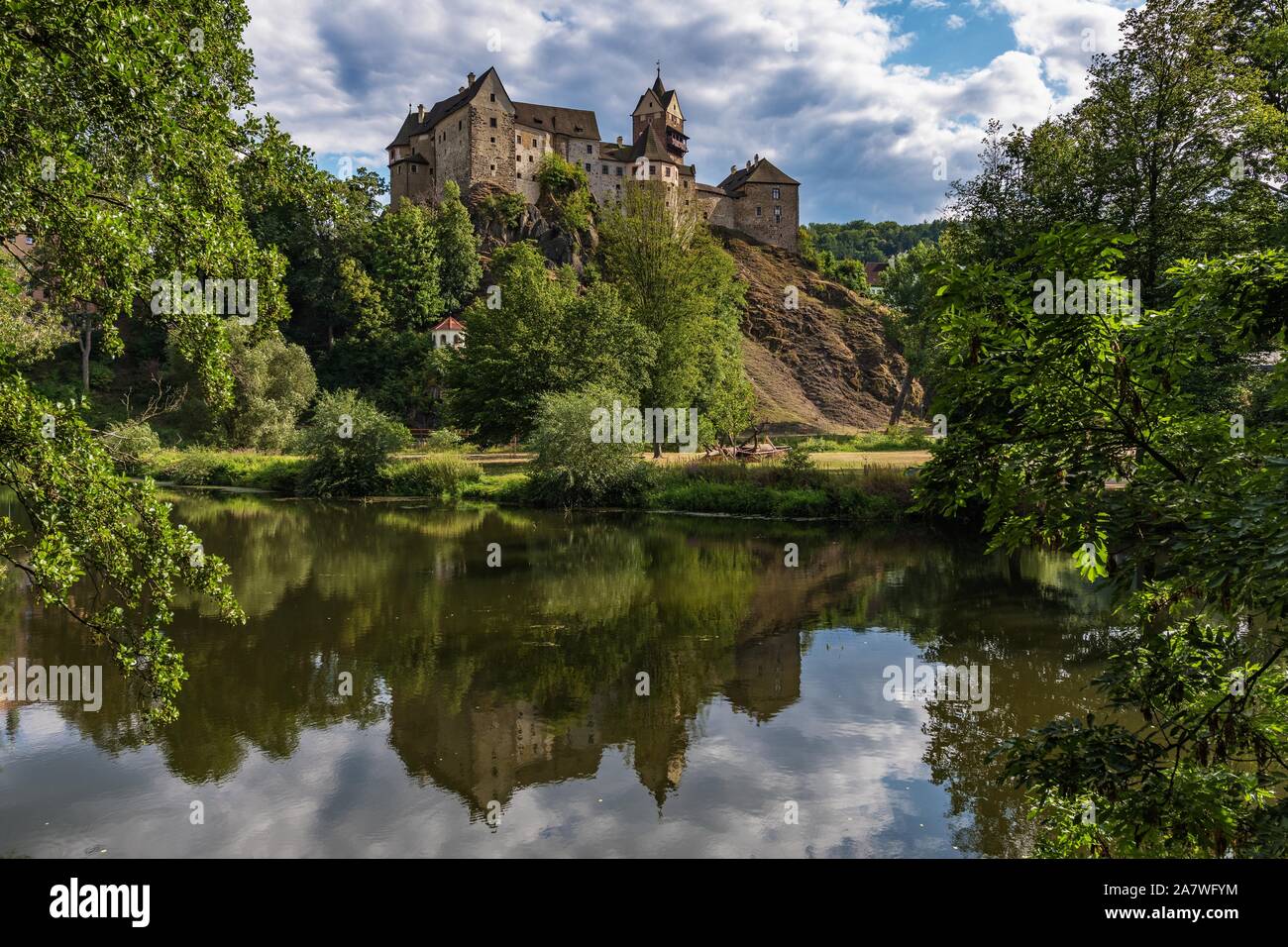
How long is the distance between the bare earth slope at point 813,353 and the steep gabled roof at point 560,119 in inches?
848

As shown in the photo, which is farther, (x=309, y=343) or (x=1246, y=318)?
(x=309, y=343)

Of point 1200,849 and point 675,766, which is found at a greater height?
point 1200,849

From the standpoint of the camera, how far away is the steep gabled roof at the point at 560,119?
9519 centimetres

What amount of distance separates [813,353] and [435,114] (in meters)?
50.8

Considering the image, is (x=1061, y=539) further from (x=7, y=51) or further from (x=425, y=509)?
(x=425, y=509)

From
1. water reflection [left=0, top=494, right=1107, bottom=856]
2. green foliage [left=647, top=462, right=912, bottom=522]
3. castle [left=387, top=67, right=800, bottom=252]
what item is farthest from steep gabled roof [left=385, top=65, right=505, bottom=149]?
water reflection [left=0, top=494, right=1107, bottom=856]

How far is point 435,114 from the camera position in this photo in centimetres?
9400

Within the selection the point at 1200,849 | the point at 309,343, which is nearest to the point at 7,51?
the point at 1200,849

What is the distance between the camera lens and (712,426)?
52.3 metres

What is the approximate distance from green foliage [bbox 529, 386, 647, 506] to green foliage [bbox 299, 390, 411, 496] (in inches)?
374

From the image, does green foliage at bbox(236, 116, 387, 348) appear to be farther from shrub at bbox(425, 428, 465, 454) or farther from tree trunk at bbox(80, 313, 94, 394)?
shrub at bbox(425, 428, 465, 454)

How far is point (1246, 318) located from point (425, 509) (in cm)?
3612

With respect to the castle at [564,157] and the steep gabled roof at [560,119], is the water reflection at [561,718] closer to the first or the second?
the castle at [564,157]

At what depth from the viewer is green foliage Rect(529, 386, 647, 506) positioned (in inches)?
1478
